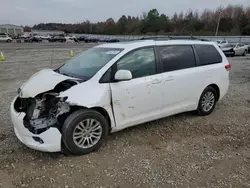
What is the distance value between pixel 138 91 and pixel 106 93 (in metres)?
0.56

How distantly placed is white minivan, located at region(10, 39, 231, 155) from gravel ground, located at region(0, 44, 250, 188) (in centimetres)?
26

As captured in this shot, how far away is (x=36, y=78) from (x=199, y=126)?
3.07 meters

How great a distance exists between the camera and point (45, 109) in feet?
10.3

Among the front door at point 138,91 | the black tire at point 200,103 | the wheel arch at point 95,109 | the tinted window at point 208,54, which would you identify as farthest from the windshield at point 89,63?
the black tire at point 200,103

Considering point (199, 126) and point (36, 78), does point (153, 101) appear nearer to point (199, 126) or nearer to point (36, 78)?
point (199, 126)

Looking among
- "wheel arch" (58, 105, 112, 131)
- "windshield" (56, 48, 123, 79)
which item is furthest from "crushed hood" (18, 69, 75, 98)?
"wheel arch" (58, 105, 112, 131)

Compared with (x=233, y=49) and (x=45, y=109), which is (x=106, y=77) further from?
(x=233, y=49)

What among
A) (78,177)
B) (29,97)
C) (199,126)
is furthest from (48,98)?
(199,126)

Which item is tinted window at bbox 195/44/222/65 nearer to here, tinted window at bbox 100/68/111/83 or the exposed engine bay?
tinted window at bbox 100/68/111/83

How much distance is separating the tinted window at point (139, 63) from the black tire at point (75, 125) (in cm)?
84

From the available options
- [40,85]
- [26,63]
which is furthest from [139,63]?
[26,63]

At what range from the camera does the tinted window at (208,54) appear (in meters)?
→ 4.40

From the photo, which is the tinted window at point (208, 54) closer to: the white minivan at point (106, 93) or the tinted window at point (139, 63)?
the white minivan at point (106, 93)

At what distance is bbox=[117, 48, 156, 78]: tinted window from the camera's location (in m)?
3.46
